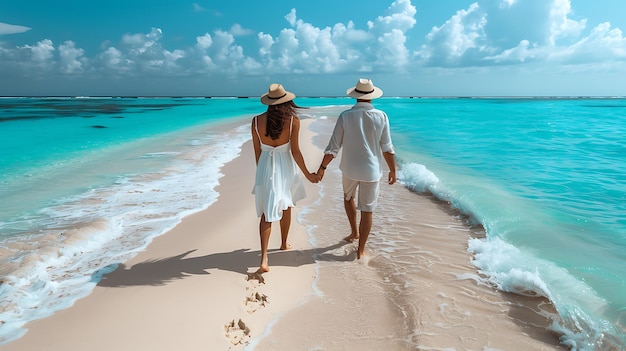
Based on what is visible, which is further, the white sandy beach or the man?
the man

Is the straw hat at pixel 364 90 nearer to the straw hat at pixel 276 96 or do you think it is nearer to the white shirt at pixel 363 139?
the white shirt at pixel 363 139

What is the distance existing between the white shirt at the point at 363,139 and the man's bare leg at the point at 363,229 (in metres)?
0.44

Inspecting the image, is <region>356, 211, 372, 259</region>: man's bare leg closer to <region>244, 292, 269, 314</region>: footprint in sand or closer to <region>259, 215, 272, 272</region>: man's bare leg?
<region>259, 215, 272, 272</region>: man's bare leg

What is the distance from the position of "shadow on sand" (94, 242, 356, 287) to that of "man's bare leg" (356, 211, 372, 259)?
4.5 inches

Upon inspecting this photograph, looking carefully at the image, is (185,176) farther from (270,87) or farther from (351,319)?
(351,319)

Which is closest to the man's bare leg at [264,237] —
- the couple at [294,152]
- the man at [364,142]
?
the couple at [294,152]

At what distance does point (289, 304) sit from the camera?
3.39 meters

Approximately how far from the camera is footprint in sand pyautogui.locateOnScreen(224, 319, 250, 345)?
288 cm

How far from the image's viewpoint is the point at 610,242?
5.17 metres

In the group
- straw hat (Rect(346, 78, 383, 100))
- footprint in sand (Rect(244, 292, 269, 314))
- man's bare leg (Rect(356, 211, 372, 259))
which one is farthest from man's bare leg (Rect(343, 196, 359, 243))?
footprint in sand (Rect(244, 292, 269, 314))

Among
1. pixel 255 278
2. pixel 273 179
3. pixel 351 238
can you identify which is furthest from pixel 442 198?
pixel 255 278

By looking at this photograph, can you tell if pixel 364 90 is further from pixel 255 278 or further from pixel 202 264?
pixel 202 264

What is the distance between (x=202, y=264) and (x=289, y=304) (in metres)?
1.33

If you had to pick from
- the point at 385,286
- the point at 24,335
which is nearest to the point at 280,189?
the point at 385,286
